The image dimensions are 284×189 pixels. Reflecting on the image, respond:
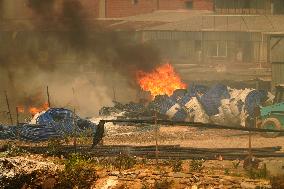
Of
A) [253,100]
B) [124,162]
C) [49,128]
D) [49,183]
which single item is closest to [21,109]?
[49,128]

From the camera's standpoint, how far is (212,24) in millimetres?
49312

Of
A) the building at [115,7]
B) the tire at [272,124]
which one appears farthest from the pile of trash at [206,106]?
the building at [115,7]

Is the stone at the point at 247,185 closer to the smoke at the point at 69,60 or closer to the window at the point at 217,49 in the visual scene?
the smoke at the point at 69,60

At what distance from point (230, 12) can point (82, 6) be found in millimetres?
16906

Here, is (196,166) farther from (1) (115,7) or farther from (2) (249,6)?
(1) (115,7)

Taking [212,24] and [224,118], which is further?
[212,24]

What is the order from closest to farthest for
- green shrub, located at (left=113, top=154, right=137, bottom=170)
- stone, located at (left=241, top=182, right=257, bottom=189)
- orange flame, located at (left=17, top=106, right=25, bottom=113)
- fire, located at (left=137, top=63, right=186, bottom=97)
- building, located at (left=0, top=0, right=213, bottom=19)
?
stone, located at (left=241, top=182, right=257, bottom=189) → green shrub, located at (left=113, top=154, right=137, bottom=170) → orange flame, located at (left=17, top=106, right=25, bottom=113) → fire, located at (left=137, top=63, right=186, bottom=97) → building, located at (left=0, top=0, right=213, bottom=19)

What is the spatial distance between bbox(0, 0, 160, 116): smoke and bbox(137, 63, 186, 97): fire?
80.6 inches

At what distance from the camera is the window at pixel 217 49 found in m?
49.0

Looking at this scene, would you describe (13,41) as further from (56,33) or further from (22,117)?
(22,117)

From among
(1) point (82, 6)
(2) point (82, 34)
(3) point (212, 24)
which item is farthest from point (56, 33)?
(3) point (212, 24)

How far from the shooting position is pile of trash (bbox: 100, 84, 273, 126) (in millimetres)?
25312

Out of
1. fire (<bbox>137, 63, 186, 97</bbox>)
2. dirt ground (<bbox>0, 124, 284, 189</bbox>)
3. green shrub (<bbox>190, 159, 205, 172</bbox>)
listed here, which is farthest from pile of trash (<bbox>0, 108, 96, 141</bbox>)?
fire (<bbox>137, 63, 186, 97</bbox>)

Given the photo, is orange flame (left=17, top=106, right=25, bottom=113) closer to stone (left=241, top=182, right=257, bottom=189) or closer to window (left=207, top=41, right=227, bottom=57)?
window (left=207, top=41, right=227, bottom=57)
